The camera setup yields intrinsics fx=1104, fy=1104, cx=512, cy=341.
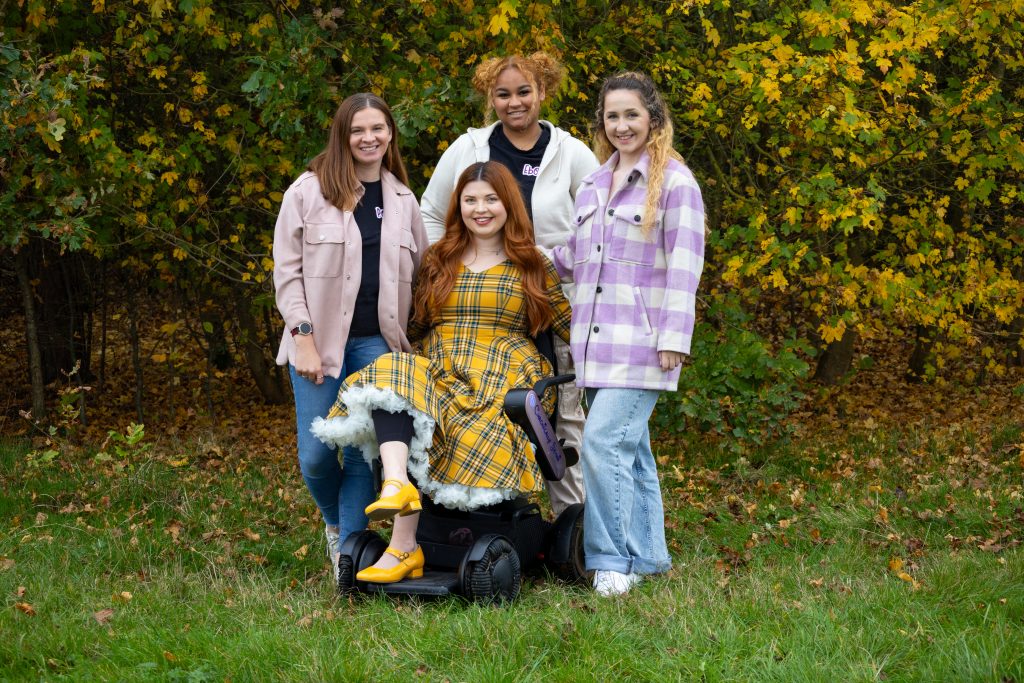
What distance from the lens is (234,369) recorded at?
11.4 metres

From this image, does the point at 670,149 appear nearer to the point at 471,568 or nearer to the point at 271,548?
the point at 471,568

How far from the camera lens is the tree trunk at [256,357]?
9297 mm

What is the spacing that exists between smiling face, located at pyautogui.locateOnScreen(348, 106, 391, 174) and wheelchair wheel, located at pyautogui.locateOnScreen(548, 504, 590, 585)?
1603 millimetres

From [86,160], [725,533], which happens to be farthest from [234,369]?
[725,533]

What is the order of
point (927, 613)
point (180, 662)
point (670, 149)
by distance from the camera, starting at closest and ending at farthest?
point (180, 662), point (927, 613), point (670, 149)

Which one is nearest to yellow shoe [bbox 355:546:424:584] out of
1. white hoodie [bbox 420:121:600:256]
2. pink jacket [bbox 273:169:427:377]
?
pink jacket [bbox 273:169:427:377]

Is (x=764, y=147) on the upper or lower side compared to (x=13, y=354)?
upper

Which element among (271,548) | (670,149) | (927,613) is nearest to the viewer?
(927,613)

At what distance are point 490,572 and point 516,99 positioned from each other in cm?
192

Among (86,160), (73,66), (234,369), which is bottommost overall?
(234,369)

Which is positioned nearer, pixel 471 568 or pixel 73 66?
pixel 471 568

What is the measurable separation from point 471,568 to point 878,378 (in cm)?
781

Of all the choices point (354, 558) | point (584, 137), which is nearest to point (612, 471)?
point (354, 558)

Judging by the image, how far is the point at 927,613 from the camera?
3.51 m
